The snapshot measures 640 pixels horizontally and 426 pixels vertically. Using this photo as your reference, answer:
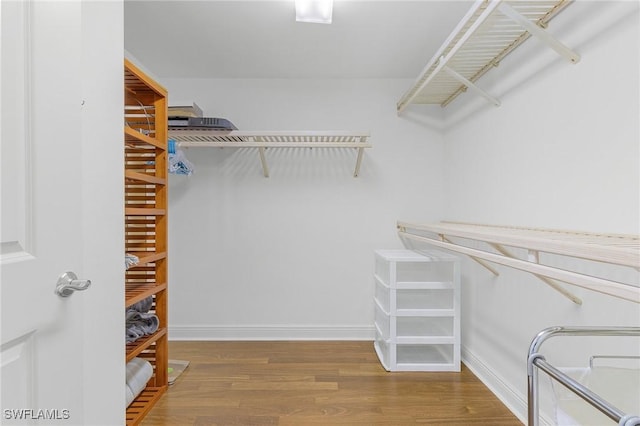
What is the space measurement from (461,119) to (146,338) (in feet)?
7.49

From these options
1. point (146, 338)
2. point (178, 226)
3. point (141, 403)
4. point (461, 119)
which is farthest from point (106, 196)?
point (461, 119)

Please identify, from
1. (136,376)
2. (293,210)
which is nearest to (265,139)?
(293,210)

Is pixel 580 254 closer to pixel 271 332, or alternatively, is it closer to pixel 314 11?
pixel 314 11

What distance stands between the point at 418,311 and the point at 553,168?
42.4 inches

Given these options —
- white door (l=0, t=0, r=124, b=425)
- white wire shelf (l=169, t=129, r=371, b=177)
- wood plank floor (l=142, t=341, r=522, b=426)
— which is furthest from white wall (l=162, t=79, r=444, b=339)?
white door (l=0, t=0, r=124, b=425)

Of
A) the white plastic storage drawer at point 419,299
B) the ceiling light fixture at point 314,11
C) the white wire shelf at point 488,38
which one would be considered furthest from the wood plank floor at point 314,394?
the ceiling light fixture at point 314,11

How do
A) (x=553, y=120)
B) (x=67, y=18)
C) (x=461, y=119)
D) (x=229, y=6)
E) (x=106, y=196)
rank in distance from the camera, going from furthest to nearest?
(x=461, y=119)
(x=229, y=6)
(x=553, y=120)
(x=106, y=196)
(x=67, y=18)

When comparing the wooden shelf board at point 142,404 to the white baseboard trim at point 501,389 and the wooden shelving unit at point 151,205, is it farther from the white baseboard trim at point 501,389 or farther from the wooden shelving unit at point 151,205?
the white baseboard trim at point 501,389

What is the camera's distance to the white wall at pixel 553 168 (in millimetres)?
1084

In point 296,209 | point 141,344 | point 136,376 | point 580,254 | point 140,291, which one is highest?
point 296,209

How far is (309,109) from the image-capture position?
104 inches

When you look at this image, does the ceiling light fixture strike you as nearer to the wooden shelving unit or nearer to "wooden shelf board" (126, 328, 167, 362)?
the wooden shelving unit

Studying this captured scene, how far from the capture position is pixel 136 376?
1.63 meters

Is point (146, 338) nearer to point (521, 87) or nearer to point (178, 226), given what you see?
point (178, 226)
